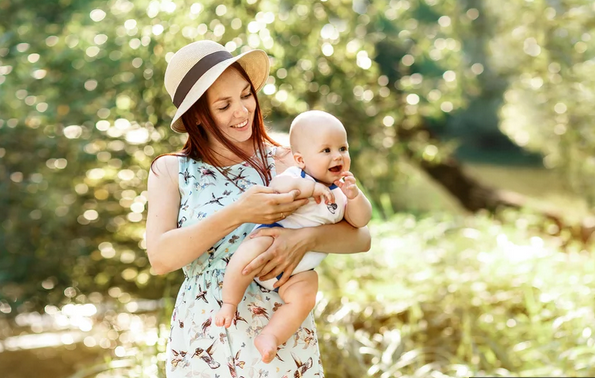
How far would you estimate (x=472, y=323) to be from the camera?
4.02m

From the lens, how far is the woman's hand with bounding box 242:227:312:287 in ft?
6.07

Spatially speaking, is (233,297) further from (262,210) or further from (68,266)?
(68,266)

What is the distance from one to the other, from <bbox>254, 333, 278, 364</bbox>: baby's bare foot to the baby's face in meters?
0.41

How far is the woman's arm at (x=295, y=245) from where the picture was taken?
1.86 meters

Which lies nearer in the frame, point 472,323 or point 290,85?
point 472,323

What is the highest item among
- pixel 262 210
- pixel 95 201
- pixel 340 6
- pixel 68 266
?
pixel 340 6

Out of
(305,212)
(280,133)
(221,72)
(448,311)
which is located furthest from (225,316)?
(448,311)

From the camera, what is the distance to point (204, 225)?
1810mm

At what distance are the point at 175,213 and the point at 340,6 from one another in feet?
10.8

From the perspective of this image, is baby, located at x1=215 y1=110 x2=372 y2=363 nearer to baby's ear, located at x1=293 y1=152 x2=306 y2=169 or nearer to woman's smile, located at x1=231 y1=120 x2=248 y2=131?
baby's ear, located at x1=293 y1=152 x2=306 y2=169

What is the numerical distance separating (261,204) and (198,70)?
407mm

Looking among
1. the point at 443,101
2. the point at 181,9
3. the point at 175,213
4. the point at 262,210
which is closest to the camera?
the point at 262,210

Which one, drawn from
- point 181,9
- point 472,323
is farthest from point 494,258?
point 181,9

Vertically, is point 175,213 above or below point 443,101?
above
